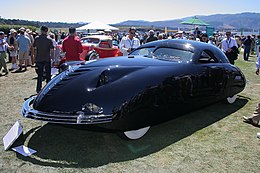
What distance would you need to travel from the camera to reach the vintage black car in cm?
320

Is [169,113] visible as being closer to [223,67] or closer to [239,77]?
[223,67]

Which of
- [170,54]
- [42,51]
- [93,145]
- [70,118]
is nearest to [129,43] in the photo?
[42,51]

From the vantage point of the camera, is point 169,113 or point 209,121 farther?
point 209,121

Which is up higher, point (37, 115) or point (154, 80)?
point (154, 80)

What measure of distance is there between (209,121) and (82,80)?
95.2 inches

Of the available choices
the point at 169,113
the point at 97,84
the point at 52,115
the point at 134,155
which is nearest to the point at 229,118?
the point at 169,113

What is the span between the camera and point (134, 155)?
10.8 feet

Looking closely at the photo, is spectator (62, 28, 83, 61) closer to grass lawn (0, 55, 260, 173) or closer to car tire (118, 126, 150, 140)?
grass lawn (0, 55, 260, 173)

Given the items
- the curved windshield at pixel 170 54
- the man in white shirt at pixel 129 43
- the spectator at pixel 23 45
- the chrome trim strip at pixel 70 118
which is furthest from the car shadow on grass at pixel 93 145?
the spectator at pixel 23 45

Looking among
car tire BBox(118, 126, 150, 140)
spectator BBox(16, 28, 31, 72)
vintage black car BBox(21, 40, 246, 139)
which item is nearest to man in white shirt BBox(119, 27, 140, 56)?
vintage black car BBox(21, 40, 246, 139)

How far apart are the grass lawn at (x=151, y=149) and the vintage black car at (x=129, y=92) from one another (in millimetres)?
309

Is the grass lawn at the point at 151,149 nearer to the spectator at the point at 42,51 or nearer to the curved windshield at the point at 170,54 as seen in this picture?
the curved windshield at the point at 170,54

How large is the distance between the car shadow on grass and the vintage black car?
0.23 m

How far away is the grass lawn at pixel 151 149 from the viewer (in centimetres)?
302
